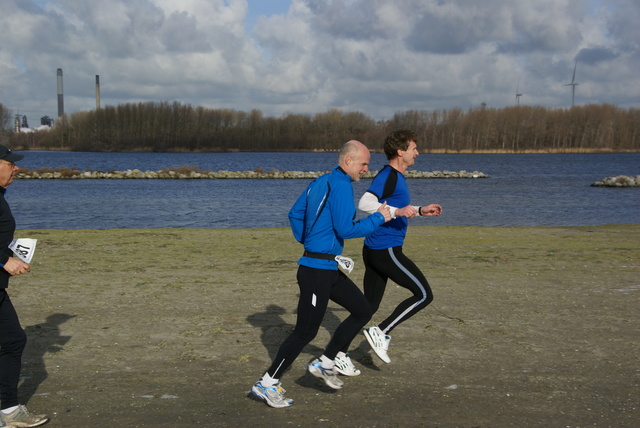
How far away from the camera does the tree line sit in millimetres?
163750

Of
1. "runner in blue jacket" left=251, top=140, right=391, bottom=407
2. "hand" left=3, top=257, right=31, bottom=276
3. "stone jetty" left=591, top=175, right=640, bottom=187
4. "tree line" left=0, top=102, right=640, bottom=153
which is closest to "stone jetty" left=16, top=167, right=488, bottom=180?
"stone jetty" left=591, top=175, right=640, bottom=187

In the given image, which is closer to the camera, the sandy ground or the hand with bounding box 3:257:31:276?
the hand with bounding box 3:257:31:276

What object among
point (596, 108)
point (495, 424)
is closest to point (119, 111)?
point (596, 108)

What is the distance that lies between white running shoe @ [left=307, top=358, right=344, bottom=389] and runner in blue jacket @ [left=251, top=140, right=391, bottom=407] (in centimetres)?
38

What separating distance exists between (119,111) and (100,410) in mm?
177505

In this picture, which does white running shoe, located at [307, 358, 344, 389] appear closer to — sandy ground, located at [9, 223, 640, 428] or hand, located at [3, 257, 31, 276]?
sandy ground, located at [9, 223, 640, 428]

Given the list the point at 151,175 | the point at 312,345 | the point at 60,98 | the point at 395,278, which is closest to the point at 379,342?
the point at 395,278

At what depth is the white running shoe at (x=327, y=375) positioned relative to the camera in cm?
503

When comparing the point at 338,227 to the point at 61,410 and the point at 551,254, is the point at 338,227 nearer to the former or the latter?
the point at 61,410

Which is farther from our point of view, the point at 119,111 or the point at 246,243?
the point at 119,111

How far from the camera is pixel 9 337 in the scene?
14.3 feet

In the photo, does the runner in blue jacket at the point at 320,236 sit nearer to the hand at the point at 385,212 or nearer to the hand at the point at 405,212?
the hand at the point at 385,212

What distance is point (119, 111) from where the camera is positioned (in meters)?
173

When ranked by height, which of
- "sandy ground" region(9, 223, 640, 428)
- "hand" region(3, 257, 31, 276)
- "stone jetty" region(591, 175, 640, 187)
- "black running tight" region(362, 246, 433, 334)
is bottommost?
"stone jetty" region(591, 175, 640, 187)
